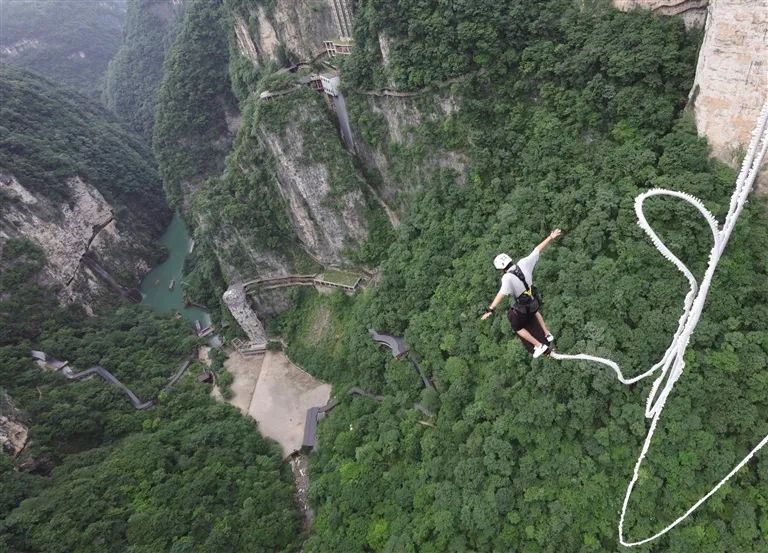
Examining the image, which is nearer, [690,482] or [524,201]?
[690,482]

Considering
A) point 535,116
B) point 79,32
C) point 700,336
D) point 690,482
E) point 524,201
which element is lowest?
point 690,482

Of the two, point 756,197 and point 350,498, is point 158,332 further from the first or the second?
point 756,197

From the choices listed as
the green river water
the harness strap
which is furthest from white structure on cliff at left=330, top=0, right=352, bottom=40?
the harness strap

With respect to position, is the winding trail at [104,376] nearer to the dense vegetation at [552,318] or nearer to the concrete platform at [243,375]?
the concrete platform at [243,375]

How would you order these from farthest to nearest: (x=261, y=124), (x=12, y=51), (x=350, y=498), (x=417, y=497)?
(x=12, y=51) < (x=261, y=124) < (x=350, y=498) < (x=417, y=497)

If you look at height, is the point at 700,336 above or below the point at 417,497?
above

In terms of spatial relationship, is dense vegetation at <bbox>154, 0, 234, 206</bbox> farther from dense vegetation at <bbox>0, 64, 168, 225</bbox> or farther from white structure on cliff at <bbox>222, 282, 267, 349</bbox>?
white structure on cliff at <bbox>222, 282, 267, 349</bbox>

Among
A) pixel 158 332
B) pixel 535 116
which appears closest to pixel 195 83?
pixel 158 332
